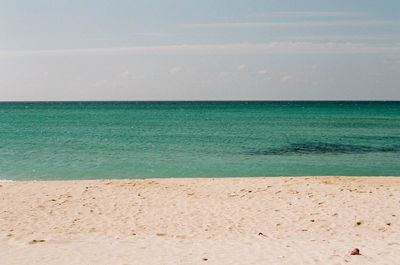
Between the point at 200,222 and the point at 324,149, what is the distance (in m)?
21.9

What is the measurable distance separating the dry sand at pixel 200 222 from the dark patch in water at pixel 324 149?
40.6 feet

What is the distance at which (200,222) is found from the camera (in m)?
11.0

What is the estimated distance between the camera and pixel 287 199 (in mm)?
13414

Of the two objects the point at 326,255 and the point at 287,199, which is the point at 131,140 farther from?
the point at 326,255

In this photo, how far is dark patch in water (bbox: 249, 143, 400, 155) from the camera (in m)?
29.0

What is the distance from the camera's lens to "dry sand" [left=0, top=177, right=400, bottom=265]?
8273mm

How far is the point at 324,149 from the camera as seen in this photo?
30.8 m

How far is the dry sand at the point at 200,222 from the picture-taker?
326 inches

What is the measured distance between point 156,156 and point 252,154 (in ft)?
21.6

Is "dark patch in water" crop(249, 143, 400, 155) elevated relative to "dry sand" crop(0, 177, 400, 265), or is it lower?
lower

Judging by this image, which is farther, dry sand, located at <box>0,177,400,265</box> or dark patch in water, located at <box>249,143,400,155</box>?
dark patch in water, located at <box>249,143,400,155</box>

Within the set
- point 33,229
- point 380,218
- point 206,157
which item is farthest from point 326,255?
point 206,157

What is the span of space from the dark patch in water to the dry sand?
12.4 m

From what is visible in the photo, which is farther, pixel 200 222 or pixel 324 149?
pixel 324 149
